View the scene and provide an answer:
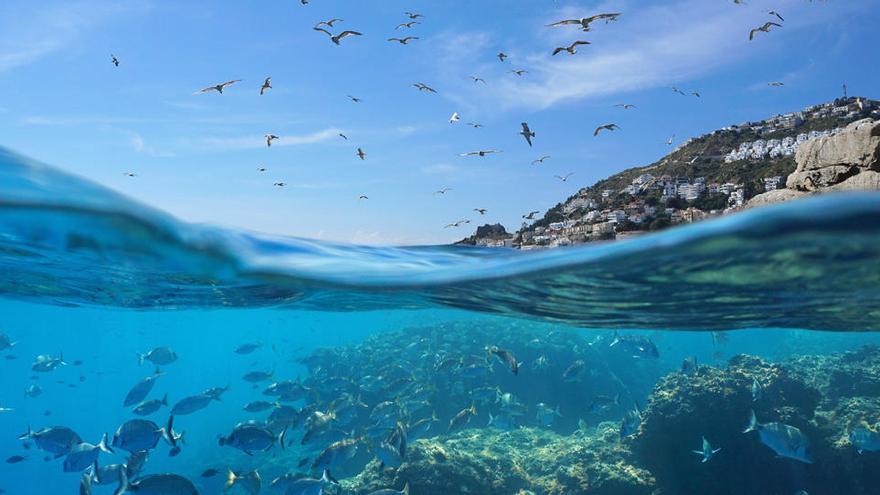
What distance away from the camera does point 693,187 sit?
1535cm

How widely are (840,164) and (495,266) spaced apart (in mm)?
6399

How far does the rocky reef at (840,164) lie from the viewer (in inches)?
316

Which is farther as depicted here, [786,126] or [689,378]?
[786,126]

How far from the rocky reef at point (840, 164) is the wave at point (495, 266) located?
1.63m

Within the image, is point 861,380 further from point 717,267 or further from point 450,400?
point 717,267

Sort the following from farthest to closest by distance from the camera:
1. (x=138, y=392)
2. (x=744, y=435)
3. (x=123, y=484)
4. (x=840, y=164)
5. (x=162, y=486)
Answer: (x=744, y=435)
(x=138, y=392)
(x=840, y=164)
(x=162, y=486)
(x=123, y=484)

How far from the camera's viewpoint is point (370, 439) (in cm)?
1353

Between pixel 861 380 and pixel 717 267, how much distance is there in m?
20.1

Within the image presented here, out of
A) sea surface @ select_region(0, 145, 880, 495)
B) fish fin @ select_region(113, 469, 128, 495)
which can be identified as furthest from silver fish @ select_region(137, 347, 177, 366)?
fish fin @ select_region(113, 469, 128, 495)

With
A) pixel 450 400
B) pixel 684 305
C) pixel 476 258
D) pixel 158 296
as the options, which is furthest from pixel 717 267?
pixel 450 400

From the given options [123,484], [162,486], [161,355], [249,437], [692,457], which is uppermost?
[161,355]

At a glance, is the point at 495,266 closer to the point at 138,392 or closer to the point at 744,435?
the point at 138,392

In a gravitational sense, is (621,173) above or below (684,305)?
above

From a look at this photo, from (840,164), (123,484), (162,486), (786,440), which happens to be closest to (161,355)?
(123,484)
